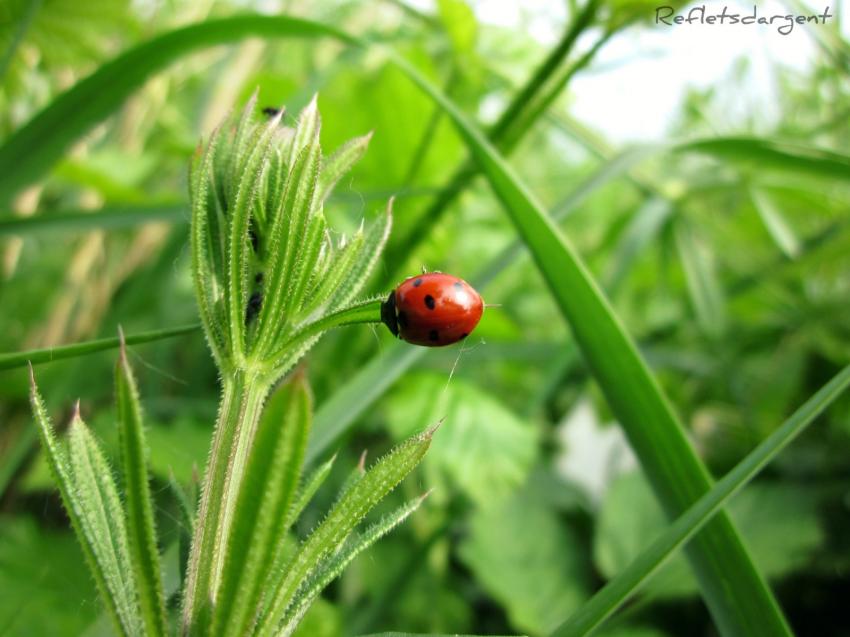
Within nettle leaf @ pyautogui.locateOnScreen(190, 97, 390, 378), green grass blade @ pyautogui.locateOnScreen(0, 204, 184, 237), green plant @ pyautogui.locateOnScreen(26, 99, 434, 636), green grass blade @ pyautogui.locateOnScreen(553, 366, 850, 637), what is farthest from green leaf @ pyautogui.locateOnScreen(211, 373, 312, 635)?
green grass blade @ pyautogui.locateOnScreen(0, 204, 184, 237)

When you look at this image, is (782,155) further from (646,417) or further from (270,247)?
(270,247)

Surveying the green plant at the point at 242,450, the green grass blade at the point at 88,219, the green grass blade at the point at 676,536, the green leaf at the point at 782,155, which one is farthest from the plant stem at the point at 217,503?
the green leaf at the point at 782,155

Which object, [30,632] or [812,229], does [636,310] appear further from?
[30,632]

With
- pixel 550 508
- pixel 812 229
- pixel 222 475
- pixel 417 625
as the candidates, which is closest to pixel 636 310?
pixel 812 229

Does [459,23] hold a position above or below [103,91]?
above

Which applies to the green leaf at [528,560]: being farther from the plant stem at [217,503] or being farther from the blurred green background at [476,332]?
the plant stem at [217,503]

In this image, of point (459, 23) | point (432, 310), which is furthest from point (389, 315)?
point (459, 23)
